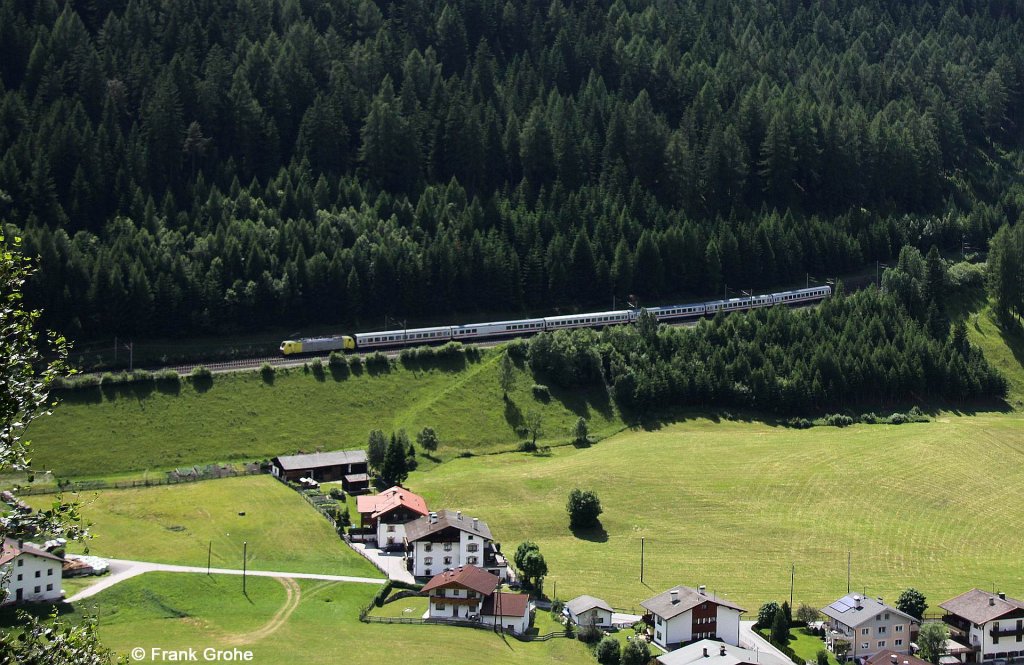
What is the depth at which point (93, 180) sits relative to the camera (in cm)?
13500

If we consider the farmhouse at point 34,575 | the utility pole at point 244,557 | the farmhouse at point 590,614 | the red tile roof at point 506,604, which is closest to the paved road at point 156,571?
the utility pole at point 244,557

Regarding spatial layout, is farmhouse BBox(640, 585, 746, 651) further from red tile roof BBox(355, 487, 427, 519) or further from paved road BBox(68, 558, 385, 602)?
red tile roof BBox(355, 487, 427, 519)

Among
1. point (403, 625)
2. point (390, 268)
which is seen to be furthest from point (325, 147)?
point (403, 625)

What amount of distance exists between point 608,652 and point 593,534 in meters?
21.1

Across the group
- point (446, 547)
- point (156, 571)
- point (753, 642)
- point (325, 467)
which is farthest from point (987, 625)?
point (325, 467)

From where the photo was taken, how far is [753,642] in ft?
226

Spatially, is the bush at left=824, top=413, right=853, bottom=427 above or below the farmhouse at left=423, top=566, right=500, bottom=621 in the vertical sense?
above

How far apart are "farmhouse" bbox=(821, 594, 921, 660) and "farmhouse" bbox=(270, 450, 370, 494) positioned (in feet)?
129

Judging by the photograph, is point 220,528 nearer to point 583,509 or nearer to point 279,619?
point 279,619

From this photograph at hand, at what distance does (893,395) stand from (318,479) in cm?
5841

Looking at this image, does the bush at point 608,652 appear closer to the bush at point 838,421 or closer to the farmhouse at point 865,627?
the farmhouse at point 865,627

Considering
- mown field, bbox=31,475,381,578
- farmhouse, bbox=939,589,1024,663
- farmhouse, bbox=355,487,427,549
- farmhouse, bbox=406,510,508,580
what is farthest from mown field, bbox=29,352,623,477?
farmhouse, bbox=939,589,1024,663

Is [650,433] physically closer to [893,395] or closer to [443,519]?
[893,395]

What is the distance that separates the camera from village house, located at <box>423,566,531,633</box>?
69500mm
